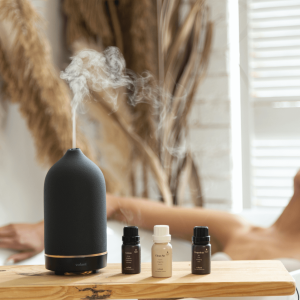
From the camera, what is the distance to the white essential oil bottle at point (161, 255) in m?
0.86

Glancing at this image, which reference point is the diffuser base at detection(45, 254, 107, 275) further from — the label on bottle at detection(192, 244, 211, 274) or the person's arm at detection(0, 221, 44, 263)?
the person's arm at detection(0, 221, 44, 263)

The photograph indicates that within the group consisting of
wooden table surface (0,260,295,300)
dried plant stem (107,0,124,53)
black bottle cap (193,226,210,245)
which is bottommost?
wooden table surface (0,260,295,300)

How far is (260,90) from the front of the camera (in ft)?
4.80

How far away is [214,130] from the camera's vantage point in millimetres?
1466

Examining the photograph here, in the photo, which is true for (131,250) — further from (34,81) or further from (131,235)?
(34,81)

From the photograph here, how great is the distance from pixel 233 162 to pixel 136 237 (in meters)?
0.70

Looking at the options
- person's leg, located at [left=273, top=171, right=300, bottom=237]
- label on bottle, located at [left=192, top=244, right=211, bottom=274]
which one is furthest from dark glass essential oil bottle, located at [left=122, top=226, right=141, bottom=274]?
person's leg, located at [left=273, top=171, right=300, bottom=237]

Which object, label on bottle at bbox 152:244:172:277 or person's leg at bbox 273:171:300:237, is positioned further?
person's leg at bbox 273:171:300:237

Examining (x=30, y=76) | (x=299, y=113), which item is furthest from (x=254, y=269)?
(x=30, y=76)

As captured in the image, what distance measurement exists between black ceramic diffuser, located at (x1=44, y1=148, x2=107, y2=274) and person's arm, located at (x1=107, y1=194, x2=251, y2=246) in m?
0.59

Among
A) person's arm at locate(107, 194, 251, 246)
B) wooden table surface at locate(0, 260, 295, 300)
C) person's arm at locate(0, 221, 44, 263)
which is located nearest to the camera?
wooden table surface at locate(0, 260, 295, 300)

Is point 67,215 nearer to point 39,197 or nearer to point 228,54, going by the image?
point 39,197

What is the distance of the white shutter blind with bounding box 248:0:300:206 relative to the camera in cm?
142

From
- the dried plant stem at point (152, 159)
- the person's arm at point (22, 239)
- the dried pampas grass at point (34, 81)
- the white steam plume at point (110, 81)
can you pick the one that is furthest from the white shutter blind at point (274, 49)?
the person's arm at point (22, 239)
